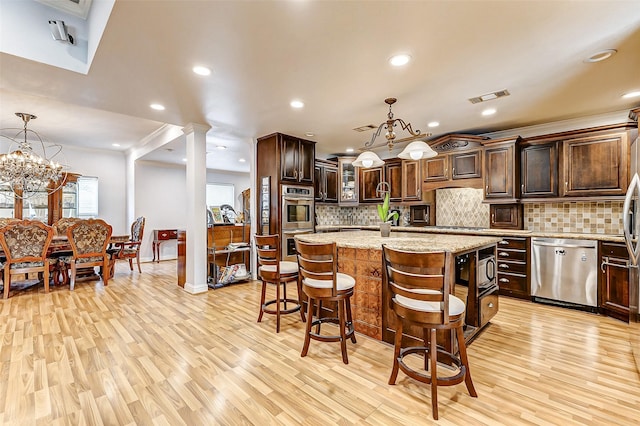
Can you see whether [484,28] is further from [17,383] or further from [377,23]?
[17,383]

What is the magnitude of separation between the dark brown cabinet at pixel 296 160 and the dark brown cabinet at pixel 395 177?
1626 mm

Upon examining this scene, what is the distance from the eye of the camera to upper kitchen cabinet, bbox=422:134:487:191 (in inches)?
179

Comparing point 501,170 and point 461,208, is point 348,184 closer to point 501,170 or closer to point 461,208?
point 461,208

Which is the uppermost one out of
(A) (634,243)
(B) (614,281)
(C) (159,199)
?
(C) (159,199)

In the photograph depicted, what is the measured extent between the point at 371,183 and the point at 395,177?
607 mm

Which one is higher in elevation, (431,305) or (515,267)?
(431,305)

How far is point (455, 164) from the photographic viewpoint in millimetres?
4781

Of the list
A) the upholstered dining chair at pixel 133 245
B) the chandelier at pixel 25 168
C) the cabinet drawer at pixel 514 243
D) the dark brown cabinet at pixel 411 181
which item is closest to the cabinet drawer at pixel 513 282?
the cabinet drawer at pixel 514 243

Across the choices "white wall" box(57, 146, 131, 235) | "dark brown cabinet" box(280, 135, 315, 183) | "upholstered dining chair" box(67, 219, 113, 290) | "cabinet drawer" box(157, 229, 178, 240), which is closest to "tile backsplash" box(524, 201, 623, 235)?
"dark brown cabinet" box(280, 135, 315, 183)

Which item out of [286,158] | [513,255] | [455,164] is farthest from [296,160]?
[513,255]

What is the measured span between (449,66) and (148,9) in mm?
2371

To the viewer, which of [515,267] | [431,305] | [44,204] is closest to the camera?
[431,305]

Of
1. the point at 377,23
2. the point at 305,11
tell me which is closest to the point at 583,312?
the point at 377,23

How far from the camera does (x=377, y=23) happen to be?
1.95 metres
